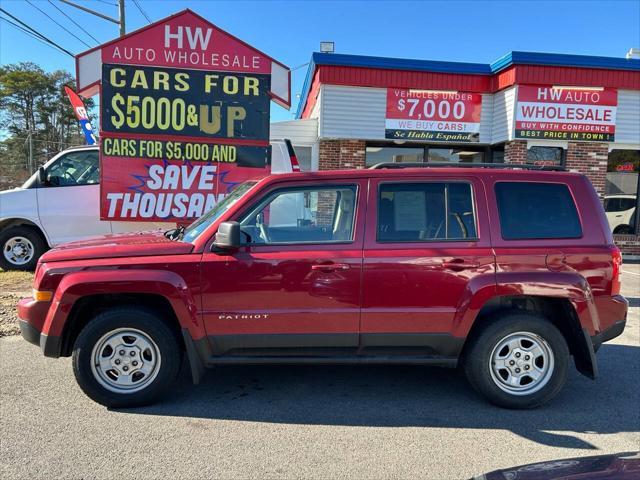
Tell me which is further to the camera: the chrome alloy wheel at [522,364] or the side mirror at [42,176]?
the side mirror at [42,176]

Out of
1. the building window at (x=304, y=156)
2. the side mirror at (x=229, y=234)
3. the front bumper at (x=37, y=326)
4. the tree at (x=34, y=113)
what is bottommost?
the front bumper at (x=37, y=326)

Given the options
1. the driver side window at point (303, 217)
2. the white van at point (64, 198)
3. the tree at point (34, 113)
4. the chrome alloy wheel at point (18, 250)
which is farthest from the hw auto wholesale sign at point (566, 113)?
the tree at point (34, 113)

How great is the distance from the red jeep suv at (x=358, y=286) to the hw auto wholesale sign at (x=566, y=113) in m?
8.62

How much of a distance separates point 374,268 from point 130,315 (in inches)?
74.0

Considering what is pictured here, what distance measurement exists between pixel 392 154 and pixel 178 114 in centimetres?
665

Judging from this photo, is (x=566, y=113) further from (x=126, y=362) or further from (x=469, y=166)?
(x=126, y=362)

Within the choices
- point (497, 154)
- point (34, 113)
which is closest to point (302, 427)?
point (497, 154)

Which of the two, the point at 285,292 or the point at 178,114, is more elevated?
the point at 178,114

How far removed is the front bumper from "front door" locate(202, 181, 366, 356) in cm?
117

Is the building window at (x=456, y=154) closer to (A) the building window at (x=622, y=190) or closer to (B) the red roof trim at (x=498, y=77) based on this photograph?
(B) the red roof trim at (x=498, y=77)

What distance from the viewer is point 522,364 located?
374 cm

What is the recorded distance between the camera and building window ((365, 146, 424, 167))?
40.5 ft

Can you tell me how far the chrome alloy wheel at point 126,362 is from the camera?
3578 millimetres

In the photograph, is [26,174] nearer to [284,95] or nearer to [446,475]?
[284,95]
